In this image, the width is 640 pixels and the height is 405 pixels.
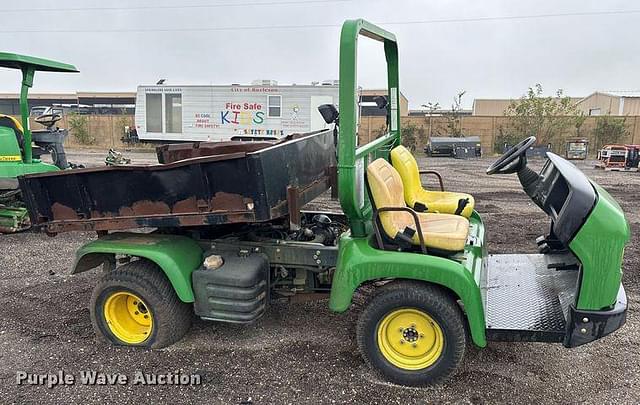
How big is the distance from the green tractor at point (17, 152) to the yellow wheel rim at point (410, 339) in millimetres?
5152

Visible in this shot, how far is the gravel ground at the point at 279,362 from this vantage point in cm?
314

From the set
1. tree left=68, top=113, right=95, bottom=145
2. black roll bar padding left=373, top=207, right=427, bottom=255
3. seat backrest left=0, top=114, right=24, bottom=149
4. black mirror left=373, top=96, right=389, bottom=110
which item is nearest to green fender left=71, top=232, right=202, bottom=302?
black roll bar padding left=373, top=207, right=427, bottom=255

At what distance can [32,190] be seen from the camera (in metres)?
3.75

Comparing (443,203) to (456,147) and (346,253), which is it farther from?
(456,147)

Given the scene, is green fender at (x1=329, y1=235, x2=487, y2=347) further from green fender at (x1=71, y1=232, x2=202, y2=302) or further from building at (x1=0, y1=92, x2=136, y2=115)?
building at (x1=0, y1=92, x2=136, y2=115)

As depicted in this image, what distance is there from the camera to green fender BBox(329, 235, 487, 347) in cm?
308

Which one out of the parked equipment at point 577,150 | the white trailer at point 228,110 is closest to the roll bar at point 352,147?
the white trailer at point 228,110

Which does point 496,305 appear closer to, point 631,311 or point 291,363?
point 291,363

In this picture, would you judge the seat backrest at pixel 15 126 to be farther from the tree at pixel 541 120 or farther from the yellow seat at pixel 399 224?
the tree at pixel 541 120

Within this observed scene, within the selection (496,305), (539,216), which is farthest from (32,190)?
(539,216)

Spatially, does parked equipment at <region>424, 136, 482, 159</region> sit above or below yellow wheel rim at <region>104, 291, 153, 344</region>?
above

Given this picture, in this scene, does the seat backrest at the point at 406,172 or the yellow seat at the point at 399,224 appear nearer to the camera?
the yellow seat at the point at 399,224

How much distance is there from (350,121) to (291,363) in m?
1.67

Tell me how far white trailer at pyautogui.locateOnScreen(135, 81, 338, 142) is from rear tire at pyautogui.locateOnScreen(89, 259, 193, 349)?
44.4 feet
